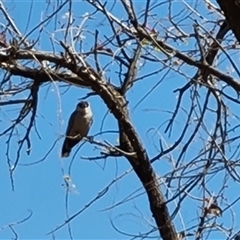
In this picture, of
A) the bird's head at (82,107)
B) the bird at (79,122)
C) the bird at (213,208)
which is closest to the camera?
the bird at (213,208)

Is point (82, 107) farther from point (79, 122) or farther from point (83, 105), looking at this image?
point (79, 122)

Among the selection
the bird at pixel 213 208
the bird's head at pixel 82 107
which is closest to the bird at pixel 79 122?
the bird's head at pixel 82 107

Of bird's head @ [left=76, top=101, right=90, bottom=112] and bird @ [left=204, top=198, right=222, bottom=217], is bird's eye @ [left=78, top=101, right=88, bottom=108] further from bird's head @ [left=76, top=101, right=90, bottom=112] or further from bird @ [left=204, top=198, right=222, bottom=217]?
bird @ [left=204, top=198, right=222, bottom=217]

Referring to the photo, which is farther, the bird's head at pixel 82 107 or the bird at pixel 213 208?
the bird's head at pixel 82 107

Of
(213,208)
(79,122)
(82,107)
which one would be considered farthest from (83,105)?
(213,208)

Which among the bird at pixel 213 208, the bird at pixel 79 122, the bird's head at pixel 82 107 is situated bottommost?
the bird at pixel 213 208

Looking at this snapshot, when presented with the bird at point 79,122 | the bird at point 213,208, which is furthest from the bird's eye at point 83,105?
the bird at point 213,208

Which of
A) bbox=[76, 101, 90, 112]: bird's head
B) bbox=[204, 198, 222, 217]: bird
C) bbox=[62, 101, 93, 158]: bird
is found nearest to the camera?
bbox=[204, 198, 222, 217]: bird

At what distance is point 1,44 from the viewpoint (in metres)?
3.11

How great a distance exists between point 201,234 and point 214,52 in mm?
792

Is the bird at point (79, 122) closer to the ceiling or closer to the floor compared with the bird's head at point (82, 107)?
closer to the floor

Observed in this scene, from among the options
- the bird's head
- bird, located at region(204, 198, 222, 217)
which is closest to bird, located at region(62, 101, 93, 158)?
the bird's head

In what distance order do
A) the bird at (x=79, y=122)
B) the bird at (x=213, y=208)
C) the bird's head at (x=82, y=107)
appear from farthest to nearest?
the bird's head at (x=82, y=107) < the bird at (x=79, y=122) < the bird at (x=213, y=208)

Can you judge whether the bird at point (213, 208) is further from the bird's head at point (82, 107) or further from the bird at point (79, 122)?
the bird's head at point (82, 107)
